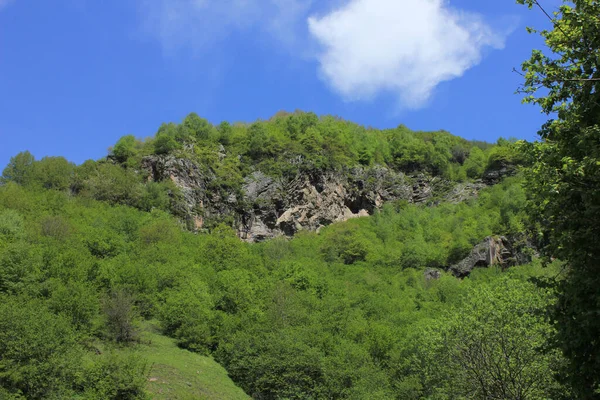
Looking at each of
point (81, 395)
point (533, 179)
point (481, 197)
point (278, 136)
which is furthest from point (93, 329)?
point (481, 197)

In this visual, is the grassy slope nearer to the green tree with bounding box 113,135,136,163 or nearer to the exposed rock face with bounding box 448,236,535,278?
the exposed rock face with bounding box 448,236,535,278

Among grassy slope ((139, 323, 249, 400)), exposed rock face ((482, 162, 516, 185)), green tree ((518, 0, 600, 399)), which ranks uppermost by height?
exposed rock face ((482, 162, 516, 185))

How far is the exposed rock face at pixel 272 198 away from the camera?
275ft

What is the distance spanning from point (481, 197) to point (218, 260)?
60175 millimetres

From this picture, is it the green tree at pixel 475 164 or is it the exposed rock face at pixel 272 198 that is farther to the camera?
the green tree at pixel 475 164

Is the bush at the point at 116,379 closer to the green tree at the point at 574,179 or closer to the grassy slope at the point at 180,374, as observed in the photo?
the grassy slope at the point at 180,374

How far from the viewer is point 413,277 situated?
7100cm

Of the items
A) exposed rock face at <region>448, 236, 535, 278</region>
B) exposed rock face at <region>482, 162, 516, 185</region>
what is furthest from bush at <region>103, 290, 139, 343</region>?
exposed rock face at <region>482, 162, 516, 185</region>

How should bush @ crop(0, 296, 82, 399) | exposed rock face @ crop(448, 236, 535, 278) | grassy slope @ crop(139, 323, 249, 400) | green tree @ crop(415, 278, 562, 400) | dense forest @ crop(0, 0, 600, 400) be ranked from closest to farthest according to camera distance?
1. dense forest @ crop(0, 0, 600, 400)
2. green tree @ crop(415, 278, 562, 400)
3. bush @ crop(0, 296, 82, 399)
4. grassy slope @ crop(139, 323, 249, 400)
5. exposed rock face @ crop(448, 236, 535, 278)

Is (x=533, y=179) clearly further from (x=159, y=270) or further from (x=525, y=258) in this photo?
(x=525, y=258)

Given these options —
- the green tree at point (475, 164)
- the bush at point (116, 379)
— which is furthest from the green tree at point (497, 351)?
the green tree at point (475, 164)

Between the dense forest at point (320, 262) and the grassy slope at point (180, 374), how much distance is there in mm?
561

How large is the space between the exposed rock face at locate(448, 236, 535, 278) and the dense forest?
33 centimetres

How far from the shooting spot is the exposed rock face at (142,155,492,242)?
8394 centimetres
